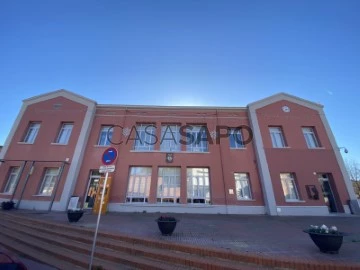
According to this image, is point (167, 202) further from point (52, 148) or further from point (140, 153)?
point (52, 148)

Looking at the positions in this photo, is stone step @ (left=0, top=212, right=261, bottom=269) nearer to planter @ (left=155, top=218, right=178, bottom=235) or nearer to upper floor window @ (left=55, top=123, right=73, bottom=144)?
planter @ (left=155, top=218, right=178, bottom=235)

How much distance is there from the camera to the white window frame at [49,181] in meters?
12.3

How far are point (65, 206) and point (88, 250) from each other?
804cm

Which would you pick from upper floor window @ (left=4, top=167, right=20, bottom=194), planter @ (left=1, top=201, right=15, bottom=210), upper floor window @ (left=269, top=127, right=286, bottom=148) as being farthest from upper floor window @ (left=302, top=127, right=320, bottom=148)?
upper floor window @ (left=4, top=167, right=20, bottom=194)

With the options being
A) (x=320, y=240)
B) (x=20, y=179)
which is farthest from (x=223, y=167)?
(x=20, y=179)

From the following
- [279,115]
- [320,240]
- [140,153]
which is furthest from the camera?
[279,115]

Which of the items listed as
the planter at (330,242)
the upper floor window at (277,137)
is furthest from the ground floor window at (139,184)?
the upper floor window at (277,137)

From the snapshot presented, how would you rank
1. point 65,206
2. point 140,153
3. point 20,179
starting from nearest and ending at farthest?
point 65,206 < point 20,179 < point 140,153

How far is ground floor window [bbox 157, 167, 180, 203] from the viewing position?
12.3 m

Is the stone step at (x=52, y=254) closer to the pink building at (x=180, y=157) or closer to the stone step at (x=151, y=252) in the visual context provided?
the stone step at (x=151, y=252)

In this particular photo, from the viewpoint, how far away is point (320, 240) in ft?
15.4

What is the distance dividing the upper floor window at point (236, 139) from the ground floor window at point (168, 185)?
15.9ft

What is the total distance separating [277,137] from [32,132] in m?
20.0

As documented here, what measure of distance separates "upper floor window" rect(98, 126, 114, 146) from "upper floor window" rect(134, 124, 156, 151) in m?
2.19
